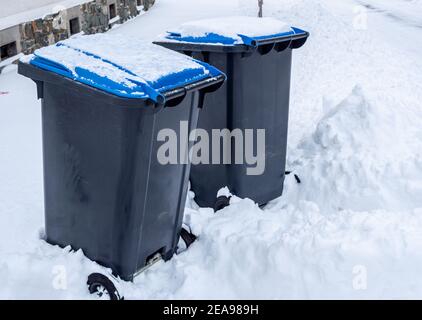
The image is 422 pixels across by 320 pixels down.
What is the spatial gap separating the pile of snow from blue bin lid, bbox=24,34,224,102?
0.67 metres

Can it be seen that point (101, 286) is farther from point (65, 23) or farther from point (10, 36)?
point (65, 23)

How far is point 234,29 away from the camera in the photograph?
12.6 ft

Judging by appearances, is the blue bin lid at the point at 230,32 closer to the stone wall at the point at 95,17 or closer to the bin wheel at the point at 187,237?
the bin wheel at the point at 187,237

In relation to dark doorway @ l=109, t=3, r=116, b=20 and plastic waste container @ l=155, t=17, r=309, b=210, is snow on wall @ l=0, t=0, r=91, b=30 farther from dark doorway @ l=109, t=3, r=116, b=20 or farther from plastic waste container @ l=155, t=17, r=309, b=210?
plastic waste container @ l=155, t=17, r=309, b=210

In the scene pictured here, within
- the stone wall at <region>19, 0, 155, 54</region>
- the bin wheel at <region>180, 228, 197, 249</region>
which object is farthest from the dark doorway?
the bin wheel at <region>180, 228, 197, 249</region>

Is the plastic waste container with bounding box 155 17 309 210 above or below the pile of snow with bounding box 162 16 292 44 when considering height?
below

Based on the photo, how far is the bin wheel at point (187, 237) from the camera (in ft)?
11.7

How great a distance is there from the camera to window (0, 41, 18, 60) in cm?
841

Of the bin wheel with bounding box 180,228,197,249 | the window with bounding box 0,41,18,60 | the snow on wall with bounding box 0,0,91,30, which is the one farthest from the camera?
the snow on wall with bounding box 0,0,91,30

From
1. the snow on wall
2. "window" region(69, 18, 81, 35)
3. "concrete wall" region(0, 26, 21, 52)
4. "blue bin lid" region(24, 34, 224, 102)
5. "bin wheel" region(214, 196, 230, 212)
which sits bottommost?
"bin wheel" region(214, 196, 230, 212)

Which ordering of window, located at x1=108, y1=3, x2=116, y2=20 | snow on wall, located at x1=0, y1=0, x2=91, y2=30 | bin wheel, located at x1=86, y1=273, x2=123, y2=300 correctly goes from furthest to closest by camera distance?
window, located at x1=108, y1=3, x2=116, y2=20
snow on wall, located at x1=0, y1=0, x2=91, y2=30
bin wheel, located at x1=86, y1=273, x2=123, y2=300

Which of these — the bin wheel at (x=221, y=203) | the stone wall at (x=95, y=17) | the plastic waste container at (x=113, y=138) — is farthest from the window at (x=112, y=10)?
the plastic waste container at (x=113, y=138)

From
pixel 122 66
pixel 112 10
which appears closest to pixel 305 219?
pixel 122 66
